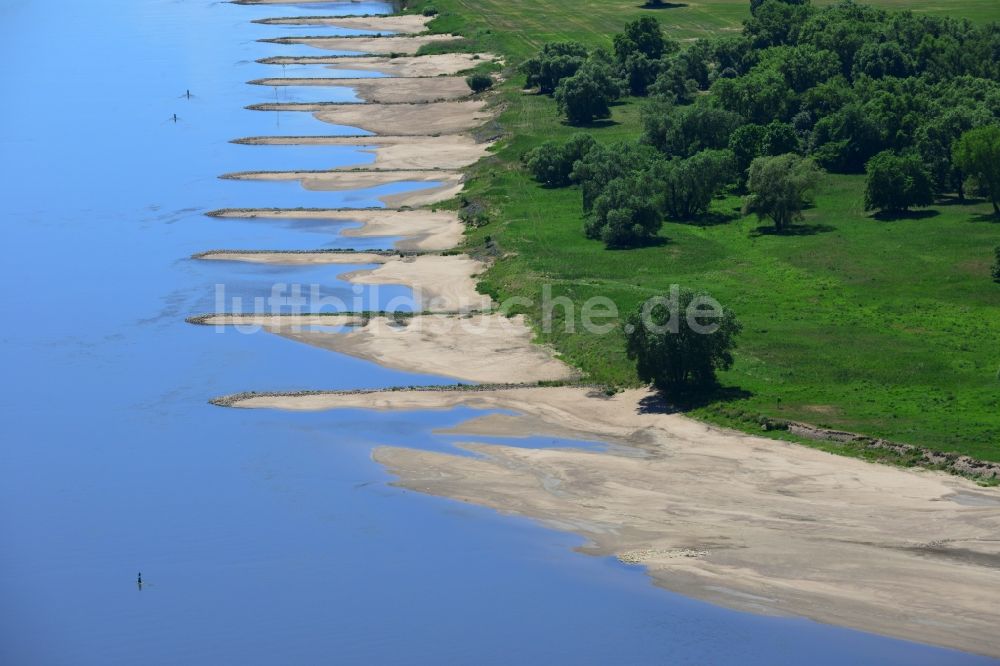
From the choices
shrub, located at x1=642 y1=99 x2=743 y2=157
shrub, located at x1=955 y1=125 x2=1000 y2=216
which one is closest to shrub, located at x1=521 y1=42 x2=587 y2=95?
shrub, located at x1=642 y1=99 x2=743 y2=157

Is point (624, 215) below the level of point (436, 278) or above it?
above

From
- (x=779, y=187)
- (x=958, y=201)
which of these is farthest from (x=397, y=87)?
(x=958, y=201)

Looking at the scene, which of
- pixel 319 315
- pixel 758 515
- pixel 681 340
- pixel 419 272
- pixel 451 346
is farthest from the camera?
pixel 419 272

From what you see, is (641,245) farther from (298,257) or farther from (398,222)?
(298,257)

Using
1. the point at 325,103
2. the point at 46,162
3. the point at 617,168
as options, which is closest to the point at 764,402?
the point at 617,168

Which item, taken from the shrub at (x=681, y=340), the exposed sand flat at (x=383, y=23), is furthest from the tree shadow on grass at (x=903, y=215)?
the exposed sand flat at (x=383, y=23)

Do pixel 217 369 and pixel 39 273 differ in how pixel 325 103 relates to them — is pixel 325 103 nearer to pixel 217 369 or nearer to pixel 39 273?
pixel 39 273

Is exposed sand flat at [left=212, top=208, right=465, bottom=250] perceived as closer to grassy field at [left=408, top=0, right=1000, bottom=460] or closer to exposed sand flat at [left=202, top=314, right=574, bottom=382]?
grassy field at [left=408, top=0, right=1000, bottom=460]

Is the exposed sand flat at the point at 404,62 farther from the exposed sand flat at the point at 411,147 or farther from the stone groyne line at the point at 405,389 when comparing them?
the stone groyne line at the point at 405,389
